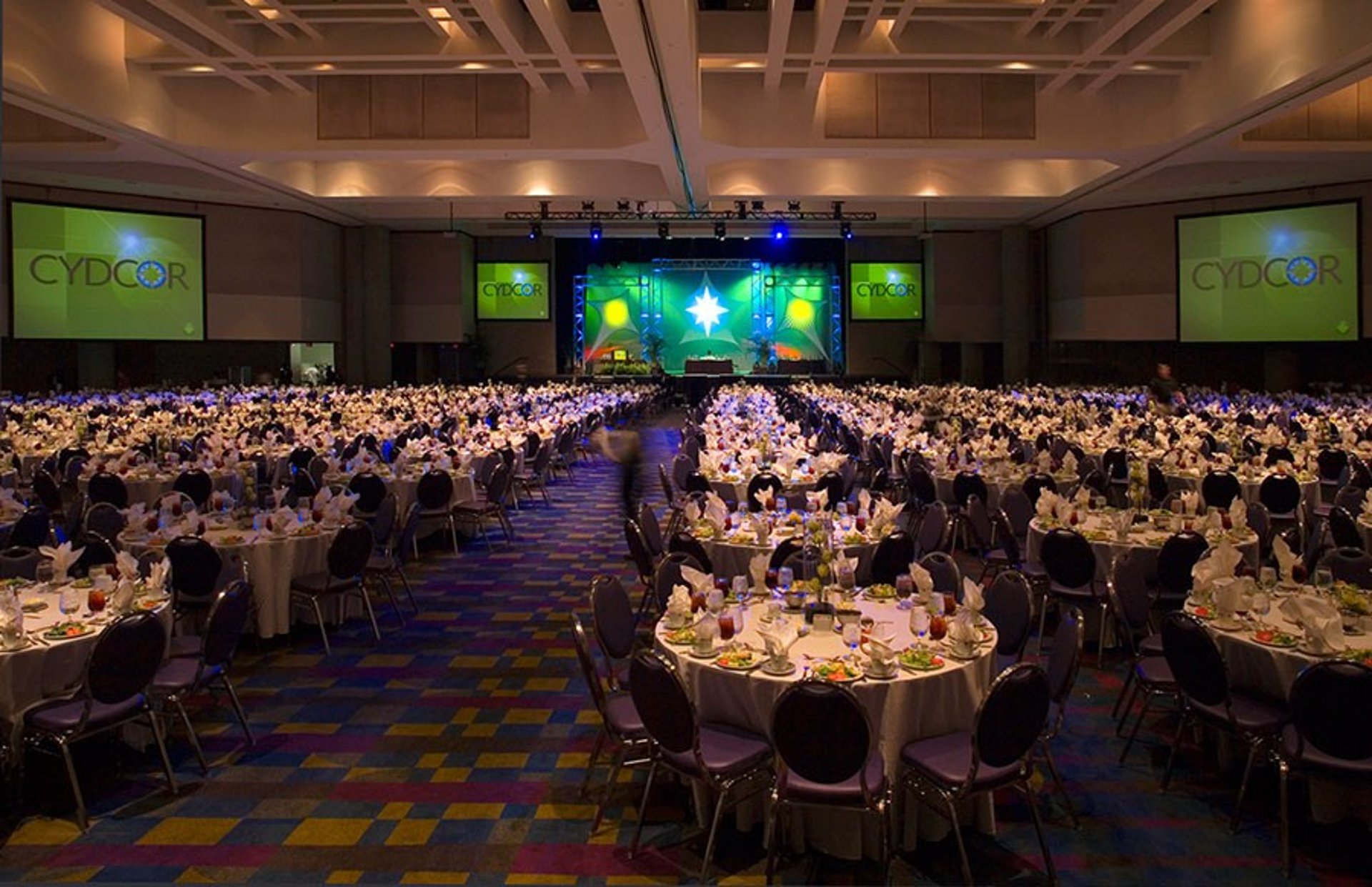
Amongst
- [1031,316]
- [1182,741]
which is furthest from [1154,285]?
[1182,741]

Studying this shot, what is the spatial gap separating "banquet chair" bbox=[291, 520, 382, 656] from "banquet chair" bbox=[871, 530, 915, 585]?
357 cm

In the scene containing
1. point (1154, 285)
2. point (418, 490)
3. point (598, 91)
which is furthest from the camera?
point (1154, 285)

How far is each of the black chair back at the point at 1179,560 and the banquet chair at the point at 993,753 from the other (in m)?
3.10

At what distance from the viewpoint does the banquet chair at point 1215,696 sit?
14.5 ft

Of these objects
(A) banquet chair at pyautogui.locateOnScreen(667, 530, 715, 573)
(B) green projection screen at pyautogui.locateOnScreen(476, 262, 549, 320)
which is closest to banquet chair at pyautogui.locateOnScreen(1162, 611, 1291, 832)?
(A) banquet chair at pyautogui.locateOnScreen(667, 530, 715, 573)

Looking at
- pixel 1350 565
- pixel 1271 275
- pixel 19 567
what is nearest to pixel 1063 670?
pixel 1350 565

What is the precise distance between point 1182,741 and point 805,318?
99.2 ft

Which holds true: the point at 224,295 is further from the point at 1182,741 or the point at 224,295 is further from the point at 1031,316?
the point at 1182,741

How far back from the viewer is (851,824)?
4188 millimetres

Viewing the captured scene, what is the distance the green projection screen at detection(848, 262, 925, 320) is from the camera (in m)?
32.7

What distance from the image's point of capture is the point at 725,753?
13.7ft

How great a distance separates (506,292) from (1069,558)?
2805cm

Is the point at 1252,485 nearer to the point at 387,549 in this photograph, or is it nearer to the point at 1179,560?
the point at 1179,560

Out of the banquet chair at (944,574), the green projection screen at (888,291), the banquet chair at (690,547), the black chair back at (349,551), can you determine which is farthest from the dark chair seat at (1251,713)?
the green projection screen at (888,291)
